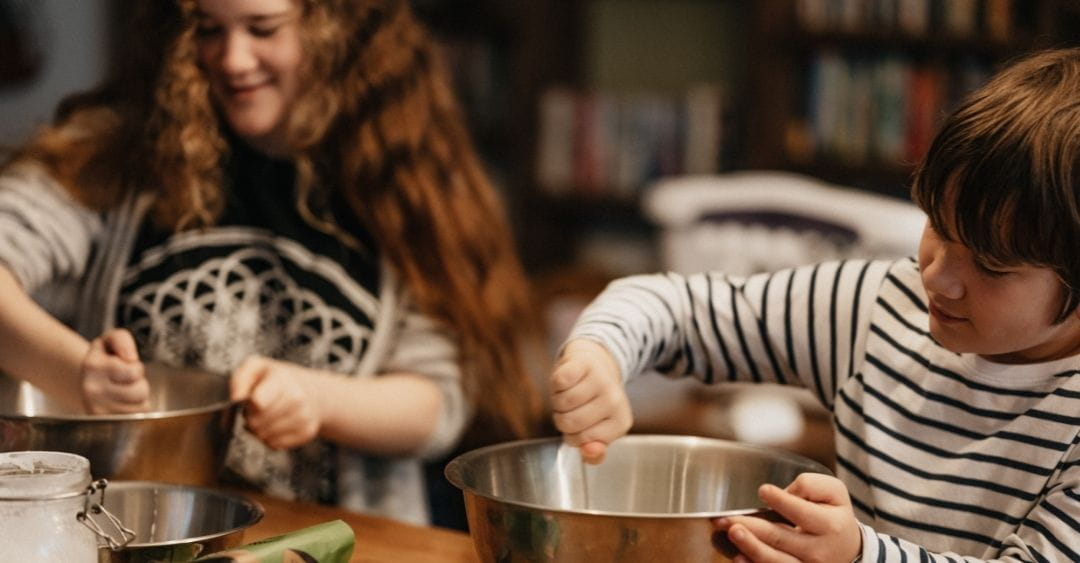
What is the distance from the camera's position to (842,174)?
2.96 meters

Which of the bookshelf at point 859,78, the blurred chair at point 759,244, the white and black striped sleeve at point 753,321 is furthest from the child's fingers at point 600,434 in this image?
the bookshelf at point 859,78

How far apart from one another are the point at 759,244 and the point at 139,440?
147 cm

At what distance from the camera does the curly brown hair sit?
1.31m

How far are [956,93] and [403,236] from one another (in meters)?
1.88

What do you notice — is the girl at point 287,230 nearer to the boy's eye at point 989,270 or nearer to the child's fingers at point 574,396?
the child's fingers at point 574,396

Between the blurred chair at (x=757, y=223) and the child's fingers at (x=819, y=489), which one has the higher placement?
the child's fingers at (x=819, y=489)

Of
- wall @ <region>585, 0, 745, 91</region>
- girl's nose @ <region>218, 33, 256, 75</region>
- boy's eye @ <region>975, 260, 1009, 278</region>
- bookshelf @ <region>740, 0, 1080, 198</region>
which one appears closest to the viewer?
boy's eye @ <region>975, 260, 1009, 278</region>

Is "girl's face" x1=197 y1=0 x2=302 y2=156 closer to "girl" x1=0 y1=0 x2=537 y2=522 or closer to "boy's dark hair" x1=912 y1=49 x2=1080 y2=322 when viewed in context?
"girl" x1=0 y1=0 x2=537 y2=522

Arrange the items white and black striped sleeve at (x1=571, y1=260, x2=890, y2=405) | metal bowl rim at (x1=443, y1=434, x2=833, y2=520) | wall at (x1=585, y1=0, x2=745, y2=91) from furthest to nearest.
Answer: wall at (x1=585, y1=0, x2=745, y2=91) < white and black striped sleeve at (x1=571, y1=260, x2=890, y2=405) < metal bowl rim at (x1=443, y1=434, x2=833, y2=520)

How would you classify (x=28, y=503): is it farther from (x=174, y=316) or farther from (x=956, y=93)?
(x=956, y=93)

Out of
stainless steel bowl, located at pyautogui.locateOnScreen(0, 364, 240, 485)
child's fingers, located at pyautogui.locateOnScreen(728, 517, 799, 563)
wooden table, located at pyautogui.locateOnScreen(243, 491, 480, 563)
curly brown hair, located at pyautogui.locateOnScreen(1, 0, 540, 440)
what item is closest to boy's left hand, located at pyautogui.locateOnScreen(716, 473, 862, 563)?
child's fingers, located at pyautogui.locateOnScreen(728, 517, 799, 563)

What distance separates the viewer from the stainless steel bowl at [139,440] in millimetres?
896

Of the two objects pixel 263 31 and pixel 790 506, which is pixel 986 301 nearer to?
pixel 790 506

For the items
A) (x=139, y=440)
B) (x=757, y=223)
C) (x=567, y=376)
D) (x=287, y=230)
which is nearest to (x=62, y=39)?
(x=757, y=223)
